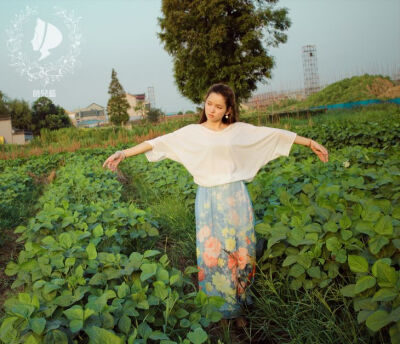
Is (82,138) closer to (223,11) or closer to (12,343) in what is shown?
(223,11)

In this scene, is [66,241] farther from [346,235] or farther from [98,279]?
A: [346,235]

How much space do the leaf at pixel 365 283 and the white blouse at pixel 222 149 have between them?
3.59 feet

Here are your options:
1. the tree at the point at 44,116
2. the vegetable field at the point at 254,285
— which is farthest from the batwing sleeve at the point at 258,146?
the tree at the point at 44,116

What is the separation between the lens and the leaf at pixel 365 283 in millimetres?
1430

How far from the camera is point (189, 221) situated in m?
3.91

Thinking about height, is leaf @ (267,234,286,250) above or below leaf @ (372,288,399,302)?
above

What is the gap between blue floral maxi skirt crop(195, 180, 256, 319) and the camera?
2.38 metres

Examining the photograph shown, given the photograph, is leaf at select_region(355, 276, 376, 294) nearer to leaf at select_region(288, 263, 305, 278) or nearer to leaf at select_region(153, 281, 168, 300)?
leaf at select_region(288, 263, 305, 278)

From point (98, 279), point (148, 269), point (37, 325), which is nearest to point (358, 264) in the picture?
point (148, 269)

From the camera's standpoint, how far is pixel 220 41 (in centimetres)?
2125

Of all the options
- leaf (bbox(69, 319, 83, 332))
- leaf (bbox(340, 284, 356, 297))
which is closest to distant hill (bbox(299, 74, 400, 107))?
leaf (bbox(340, 284, 356, 297))

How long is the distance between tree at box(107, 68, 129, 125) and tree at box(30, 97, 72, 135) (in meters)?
7.05

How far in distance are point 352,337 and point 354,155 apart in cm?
328

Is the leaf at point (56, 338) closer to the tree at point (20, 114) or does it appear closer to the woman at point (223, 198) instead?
the woman at point (223, 198)
